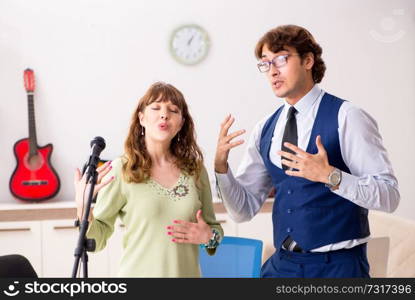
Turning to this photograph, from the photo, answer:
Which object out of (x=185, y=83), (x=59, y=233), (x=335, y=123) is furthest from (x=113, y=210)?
(x=185, y=83)

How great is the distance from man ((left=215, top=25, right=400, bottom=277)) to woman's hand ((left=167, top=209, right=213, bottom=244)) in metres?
0.25

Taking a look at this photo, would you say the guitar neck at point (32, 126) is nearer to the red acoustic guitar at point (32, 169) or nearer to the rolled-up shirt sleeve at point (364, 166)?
the red acoustic guitar at point (32, 169)

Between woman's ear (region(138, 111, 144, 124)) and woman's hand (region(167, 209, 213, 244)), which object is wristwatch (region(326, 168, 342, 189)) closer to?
woman's hand (region(167, 209, 213, 244))

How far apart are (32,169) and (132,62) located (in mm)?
1059

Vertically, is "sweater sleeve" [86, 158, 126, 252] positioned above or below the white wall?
below

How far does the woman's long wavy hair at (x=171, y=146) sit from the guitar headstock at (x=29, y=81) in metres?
2.47

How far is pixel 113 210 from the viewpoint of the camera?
→ 1.84 meters

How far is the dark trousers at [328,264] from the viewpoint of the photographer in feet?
6.05

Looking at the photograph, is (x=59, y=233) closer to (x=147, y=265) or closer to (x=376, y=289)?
(x=147, y=265)

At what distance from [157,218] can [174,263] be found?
144mm

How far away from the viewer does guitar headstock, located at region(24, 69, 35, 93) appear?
13.8ft

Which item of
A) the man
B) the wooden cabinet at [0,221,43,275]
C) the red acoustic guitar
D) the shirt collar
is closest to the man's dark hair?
the man

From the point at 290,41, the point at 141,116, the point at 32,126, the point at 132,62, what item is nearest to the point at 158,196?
the point at 141,116

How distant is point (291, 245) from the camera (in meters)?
1.93
